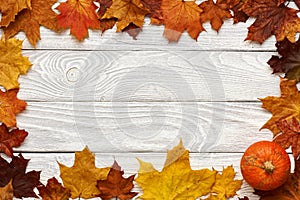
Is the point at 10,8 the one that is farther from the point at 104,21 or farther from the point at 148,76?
the point at 148,76

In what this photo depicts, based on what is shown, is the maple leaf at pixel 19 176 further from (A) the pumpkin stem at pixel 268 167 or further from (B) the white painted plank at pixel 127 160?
(A) the pumpkin stem at pixel 268 167

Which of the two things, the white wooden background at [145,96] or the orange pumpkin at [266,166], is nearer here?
the orange pumpkin at [266,166]

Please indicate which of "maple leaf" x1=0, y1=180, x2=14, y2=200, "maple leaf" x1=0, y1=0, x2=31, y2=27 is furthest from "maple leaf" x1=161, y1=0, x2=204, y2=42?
"maple leaf" x1=0, y1=180, x2=14, y2=200

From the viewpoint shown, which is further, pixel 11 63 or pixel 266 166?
pixel 11 63

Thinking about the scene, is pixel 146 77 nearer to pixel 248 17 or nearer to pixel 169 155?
pixel 169 155

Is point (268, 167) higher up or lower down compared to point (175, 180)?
higher up

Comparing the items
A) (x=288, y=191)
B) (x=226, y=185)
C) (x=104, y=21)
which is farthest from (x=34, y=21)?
(x=288, y=191)

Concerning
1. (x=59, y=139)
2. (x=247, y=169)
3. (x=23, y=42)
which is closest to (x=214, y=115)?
(x=247, y=169)

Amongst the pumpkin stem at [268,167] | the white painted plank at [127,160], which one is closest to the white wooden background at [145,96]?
the white painted plank at [127,160]
